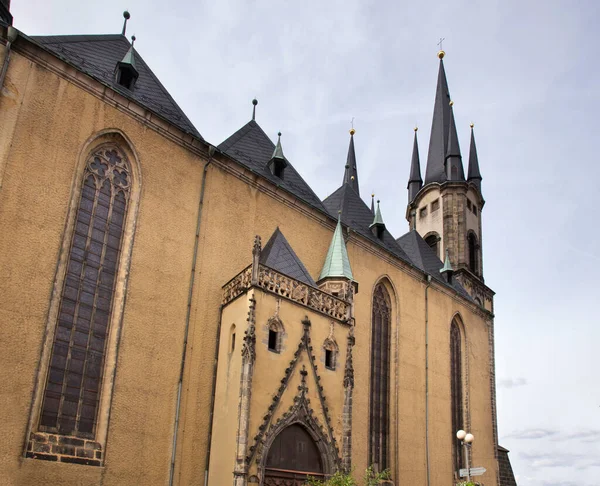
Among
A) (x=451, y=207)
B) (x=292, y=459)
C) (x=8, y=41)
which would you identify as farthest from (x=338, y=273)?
(x=451, y=207)

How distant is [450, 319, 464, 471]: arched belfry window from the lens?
76.4 ft

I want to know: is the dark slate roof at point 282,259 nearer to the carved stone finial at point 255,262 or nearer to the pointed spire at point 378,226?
the carved stone finial at point 255,262

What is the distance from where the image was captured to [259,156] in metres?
19.4

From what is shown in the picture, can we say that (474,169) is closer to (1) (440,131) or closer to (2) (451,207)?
(1) (440,131)

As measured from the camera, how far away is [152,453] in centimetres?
1293

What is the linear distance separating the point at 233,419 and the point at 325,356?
10.8 ft

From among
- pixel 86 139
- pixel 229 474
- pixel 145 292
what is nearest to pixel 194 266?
pixel 145 292

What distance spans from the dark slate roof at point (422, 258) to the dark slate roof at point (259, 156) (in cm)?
717

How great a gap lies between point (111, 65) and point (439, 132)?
26.4 meters

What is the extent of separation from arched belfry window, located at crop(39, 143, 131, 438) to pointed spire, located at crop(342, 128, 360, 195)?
947 inches

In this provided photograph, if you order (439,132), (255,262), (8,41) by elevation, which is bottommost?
(255,262)

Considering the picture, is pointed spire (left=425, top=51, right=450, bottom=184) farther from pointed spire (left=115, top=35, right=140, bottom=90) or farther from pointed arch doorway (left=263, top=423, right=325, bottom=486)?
pointed arch doorway (left=263, top=423, right=325, bottom=486)

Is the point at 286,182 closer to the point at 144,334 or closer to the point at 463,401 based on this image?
the point at 144,334

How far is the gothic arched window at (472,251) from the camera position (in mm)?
32469
